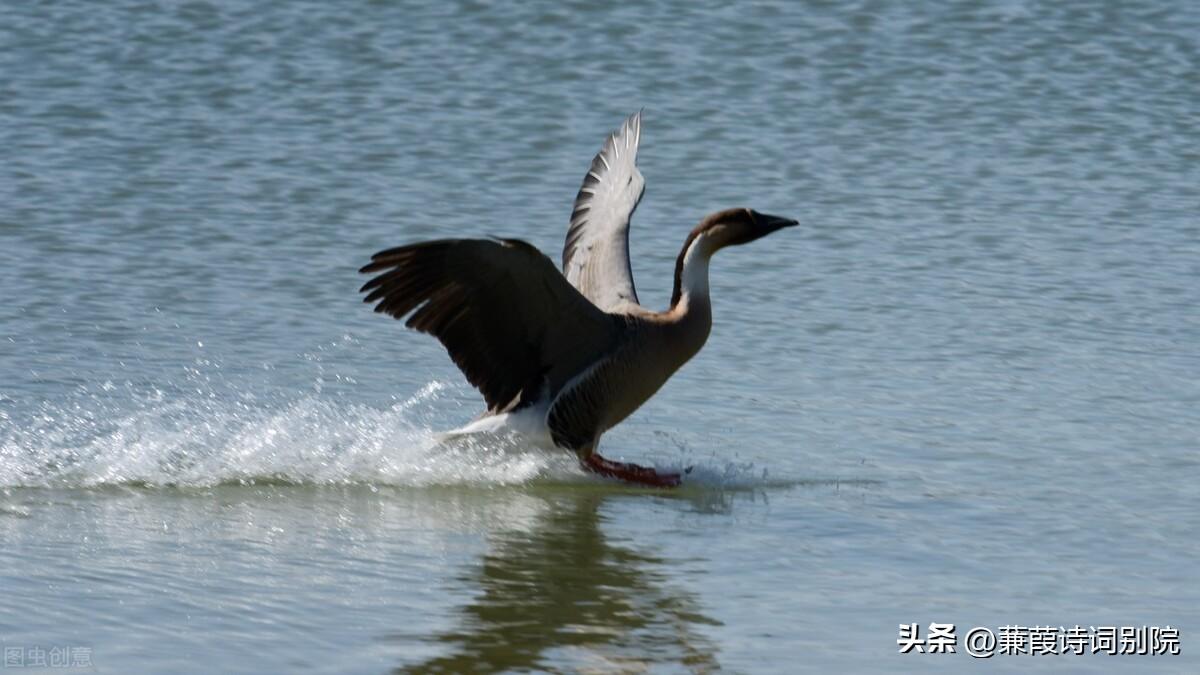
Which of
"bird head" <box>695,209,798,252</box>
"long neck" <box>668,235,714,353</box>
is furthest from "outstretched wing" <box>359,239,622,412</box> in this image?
"bird head" <box>695,209,798,252</box>

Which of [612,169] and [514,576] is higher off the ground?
[612,169]

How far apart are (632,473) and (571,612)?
5.83 ft

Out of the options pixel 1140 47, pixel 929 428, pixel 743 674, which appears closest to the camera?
pixel 743 674

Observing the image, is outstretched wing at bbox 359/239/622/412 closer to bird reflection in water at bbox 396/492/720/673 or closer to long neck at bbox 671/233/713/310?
long neck at bbox 671/233/713/310

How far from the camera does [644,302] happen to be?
10492 millimetres

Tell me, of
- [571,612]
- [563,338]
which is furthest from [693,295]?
A: [571,612]

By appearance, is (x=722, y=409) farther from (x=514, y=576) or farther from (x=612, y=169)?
(x=514, y=576)

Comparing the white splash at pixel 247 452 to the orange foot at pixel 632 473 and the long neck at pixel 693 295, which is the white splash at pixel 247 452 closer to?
the orange foot at pixel 632 473

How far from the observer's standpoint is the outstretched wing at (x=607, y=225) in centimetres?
880

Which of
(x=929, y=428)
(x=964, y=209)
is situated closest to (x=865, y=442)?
(x=929, y=428)

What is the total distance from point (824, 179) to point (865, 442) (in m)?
5.03

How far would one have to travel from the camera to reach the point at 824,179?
43.8 feet

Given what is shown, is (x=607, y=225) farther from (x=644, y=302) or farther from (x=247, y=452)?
(x=247, y=452)

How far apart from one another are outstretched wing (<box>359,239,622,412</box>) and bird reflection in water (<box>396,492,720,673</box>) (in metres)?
0.81
